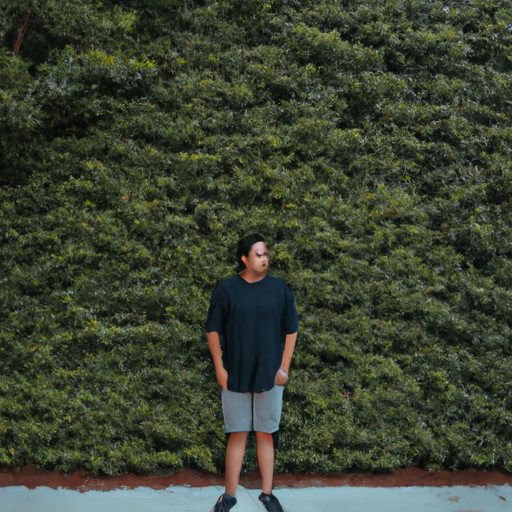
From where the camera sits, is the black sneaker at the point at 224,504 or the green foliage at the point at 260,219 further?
the green foliage at the point at 260,219

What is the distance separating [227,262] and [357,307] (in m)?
1.19

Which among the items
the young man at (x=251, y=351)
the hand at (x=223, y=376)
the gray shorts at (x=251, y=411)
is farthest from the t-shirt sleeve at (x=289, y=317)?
the hand at (x=223, y=376)

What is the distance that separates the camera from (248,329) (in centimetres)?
393

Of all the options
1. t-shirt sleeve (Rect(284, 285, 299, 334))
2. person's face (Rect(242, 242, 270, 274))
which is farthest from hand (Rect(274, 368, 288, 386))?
person's face (Rect(242, 242, 270, 274))

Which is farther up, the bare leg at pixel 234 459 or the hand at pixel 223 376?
the hand at pixel 223 376

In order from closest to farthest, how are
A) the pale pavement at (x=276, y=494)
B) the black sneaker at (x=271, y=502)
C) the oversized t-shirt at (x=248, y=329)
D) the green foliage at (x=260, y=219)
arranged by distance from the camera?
the oversized t-shirt at (x=248, y=329), the black sneaker at (x=271, y=502), the pale pavement at (x=276, y=494), the green foliage at (x=260, y=219)

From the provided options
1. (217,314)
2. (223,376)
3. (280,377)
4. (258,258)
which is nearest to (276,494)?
(280,377)

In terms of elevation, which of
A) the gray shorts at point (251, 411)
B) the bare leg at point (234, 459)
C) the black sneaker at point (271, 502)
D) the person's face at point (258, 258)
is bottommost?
the black sneaker at point (271, 502)

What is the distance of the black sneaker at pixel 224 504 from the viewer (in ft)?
13.1

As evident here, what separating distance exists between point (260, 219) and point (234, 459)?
2226 millimetres

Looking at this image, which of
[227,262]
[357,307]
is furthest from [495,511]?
[227,262]

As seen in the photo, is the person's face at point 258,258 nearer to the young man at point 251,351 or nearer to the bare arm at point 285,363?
the young man at point 251,351

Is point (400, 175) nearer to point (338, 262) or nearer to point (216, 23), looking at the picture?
point (338, 262)

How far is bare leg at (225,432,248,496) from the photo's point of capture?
158 inches
